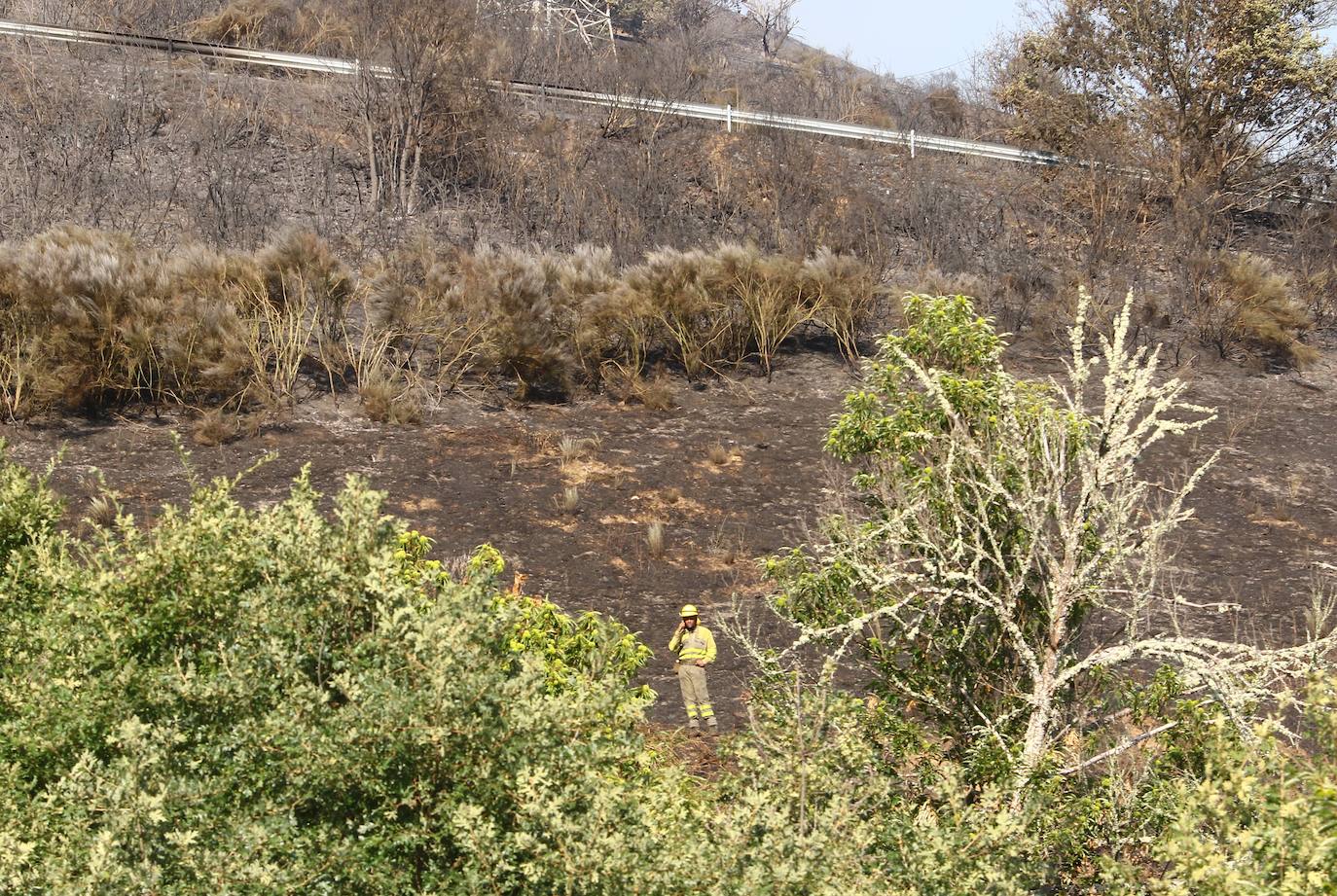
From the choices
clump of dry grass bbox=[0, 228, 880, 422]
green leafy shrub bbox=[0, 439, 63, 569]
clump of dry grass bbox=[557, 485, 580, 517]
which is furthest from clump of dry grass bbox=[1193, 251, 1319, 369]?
green leafy shrub bbox=[0, 439, 63, 569]

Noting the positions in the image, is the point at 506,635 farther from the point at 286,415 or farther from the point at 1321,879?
the point at 286,415

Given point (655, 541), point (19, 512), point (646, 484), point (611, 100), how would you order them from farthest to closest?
point (611, 100) < point (646, 484) < point (655, 541) < point (19, 512)

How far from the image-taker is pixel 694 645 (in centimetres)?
872

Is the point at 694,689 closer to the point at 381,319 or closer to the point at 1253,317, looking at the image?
the point at 381,319

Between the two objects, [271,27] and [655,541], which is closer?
[655,541]

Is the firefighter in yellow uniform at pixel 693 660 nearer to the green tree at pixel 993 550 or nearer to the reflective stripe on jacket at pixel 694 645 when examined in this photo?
the reflective stripe on jacket at pixel 694 645

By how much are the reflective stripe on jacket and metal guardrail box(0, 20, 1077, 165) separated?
1478 cm

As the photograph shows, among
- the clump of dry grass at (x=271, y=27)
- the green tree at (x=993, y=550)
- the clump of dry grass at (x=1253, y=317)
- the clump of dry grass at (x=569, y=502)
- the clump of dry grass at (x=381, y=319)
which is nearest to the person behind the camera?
the green tree at (x=993, y=550)

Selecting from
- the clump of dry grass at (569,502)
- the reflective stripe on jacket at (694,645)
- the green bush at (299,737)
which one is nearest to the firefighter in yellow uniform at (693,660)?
the reflective stripe on jacket at (694,645)

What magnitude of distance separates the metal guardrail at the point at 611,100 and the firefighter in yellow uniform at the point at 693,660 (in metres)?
14.8

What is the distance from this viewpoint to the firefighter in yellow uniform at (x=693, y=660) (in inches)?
341

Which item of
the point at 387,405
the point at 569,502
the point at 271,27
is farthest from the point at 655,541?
the point at 271,27

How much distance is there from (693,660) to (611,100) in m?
16.2

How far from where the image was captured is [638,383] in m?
15.5
